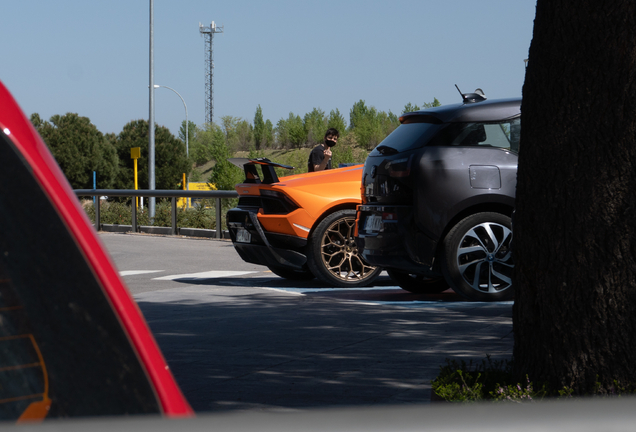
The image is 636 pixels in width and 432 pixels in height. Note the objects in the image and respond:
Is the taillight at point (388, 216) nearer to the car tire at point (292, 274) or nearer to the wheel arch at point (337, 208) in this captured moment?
the wheel arch at point (337, 208)

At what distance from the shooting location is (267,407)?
424cm

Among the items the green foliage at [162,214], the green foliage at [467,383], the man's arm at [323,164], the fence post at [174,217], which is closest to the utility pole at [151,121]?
the green foliage at [162,214]

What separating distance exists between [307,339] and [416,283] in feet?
10.0

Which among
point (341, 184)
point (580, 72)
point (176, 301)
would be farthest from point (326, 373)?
point (341, 184)

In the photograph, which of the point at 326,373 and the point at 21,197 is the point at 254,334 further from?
the point at 21,197

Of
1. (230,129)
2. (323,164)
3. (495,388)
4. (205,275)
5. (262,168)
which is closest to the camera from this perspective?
(495,388)

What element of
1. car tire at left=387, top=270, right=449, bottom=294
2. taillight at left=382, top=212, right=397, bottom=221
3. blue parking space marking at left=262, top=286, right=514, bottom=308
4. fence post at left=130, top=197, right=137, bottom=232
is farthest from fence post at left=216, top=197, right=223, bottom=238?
taillight at left=382, top=212, right=397, bottom=221

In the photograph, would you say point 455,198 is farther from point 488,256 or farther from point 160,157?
point 160,157

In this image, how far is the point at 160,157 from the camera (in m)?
55.2

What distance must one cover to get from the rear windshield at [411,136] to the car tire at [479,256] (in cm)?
83

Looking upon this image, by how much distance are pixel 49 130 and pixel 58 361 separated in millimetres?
53367

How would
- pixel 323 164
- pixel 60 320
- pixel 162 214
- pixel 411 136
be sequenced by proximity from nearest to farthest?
pixel 60 320, pixel 411 136, pixel 323 164, pixel 162 214

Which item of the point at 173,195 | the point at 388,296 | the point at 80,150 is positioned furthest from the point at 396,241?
the point at 80,150

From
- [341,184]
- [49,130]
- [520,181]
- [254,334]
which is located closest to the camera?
[520,181]
